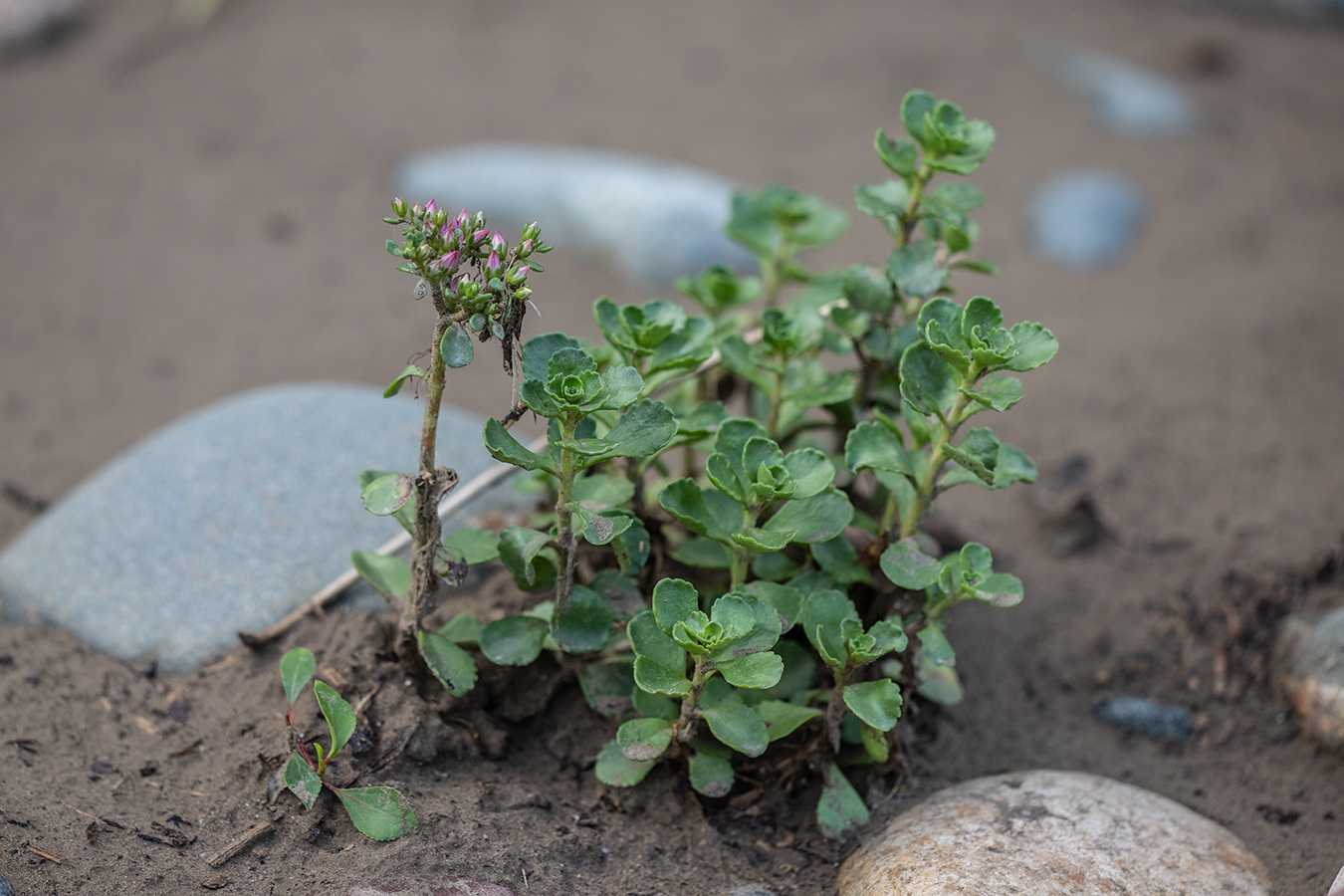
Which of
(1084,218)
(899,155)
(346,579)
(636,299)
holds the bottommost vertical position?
(1084,218)

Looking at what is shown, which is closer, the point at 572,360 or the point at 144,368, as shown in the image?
the point at 572,360

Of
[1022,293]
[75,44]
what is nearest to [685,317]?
[1022,293]

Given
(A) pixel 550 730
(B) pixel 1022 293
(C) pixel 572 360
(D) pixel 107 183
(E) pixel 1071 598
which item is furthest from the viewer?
(D) pixel 107 183

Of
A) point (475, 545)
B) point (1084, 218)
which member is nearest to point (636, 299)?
point (1084, 218)

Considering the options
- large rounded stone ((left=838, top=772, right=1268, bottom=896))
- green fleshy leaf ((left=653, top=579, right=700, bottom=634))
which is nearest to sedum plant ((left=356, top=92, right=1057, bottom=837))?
green fleshy leaf ((left=653, top=579, right=700, bottom=634))

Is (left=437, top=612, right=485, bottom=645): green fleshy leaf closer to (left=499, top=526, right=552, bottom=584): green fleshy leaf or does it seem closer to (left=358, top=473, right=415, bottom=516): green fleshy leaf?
(left=499, top=526, right=552, bottom=584): green fleshy leaf

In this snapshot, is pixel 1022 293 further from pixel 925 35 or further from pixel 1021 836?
pixel 1021 836

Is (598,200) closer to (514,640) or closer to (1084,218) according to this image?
(1084,218)
